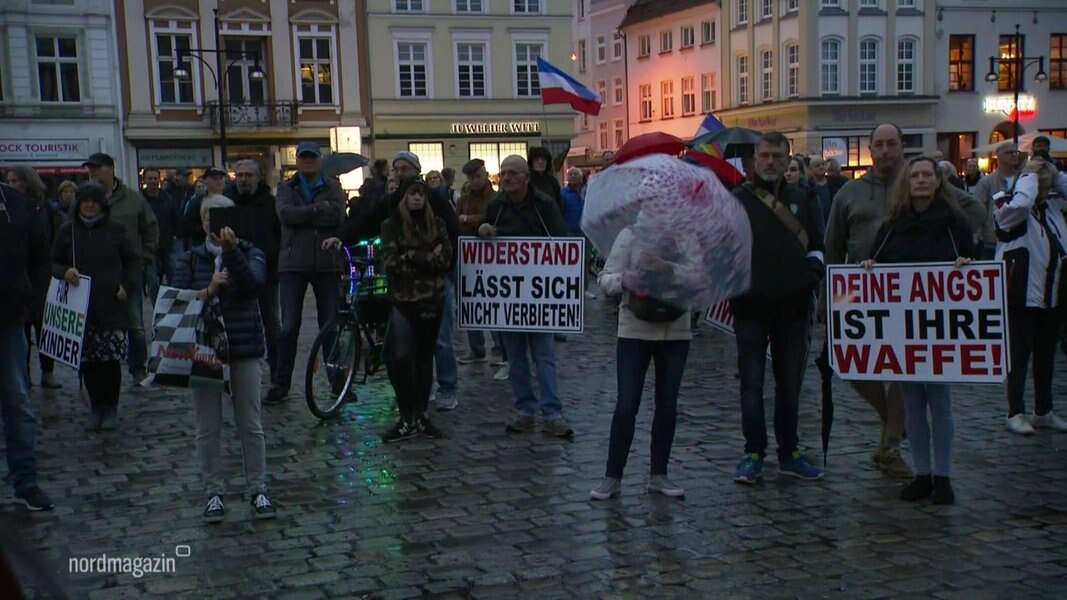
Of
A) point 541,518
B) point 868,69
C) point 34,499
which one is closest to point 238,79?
point 868,69

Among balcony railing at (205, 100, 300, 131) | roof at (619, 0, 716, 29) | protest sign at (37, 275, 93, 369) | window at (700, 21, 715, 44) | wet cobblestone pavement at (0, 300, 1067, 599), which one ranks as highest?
roof at (619, 0, 716, 29)

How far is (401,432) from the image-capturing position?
26.9ft

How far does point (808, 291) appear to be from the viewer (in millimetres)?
6754

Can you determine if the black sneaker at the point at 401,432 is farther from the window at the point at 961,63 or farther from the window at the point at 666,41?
the window at the point at 666,41

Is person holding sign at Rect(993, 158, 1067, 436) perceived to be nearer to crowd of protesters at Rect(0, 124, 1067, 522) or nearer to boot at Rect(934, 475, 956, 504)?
crowd of protesters at Rect(0, 124, 1067, 522)

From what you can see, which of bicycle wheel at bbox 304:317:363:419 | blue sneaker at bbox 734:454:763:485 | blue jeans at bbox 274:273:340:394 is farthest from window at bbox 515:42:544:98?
blue sneaker at bbox 734:454:763:485

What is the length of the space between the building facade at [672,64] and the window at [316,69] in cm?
1876

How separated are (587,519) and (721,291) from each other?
1465 millimetres

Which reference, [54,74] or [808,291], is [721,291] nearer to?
[808,291]

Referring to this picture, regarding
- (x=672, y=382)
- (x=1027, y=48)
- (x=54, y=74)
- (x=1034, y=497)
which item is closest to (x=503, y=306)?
(x=672, y=382)

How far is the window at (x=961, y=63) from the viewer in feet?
157

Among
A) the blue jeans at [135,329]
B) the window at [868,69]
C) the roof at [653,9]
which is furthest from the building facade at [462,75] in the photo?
the blue jeans at [135,329]

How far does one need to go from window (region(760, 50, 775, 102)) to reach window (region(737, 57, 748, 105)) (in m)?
0.99

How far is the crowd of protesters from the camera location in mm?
6387
